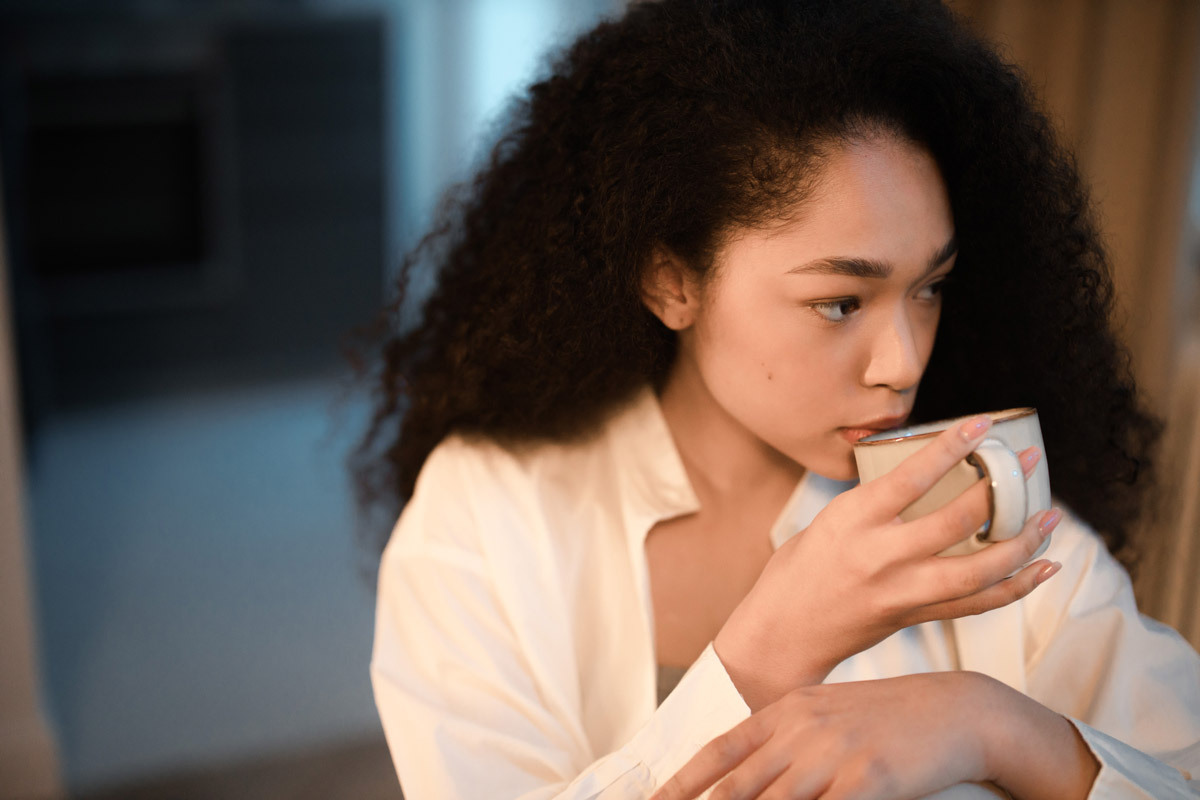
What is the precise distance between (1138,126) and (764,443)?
39.4 inches

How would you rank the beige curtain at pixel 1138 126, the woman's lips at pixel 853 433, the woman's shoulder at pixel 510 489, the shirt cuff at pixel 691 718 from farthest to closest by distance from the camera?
1. the beige curtain at pixel 1138 126
2. the woman's shoulder at pixel 510 489
3. the woman's lips at pixel 853 433
4. the shirt cuff at pixel 691 718

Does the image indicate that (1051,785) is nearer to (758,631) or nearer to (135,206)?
(758,631)

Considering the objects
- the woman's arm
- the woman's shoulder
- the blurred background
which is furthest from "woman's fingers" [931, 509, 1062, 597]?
the blurred background

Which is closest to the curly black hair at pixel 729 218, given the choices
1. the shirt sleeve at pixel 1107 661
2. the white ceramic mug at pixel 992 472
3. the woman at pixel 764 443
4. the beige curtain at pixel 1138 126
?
the woman at pixel 764 443

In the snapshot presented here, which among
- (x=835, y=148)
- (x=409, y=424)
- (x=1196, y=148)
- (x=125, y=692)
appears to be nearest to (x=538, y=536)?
(x=409, y=424)

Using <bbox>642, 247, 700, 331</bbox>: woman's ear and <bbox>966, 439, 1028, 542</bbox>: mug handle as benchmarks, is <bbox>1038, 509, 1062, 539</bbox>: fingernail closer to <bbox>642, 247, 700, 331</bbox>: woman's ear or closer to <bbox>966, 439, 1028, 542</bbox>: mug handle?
<bbox>966, 439, 1028, 542</bbox>: mug handle

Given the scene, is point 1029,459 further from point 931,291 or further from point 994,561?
point 931,291

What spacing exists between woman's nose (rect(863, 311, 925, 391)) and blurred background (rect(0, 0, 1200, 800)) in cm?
63

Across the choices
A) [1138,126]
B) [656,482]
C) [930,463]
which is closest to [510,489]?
[656,482]

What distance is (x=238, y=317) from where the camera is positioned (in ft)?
13.5

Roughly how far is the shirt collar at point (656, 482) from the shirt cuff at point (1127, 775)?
1.05 feet

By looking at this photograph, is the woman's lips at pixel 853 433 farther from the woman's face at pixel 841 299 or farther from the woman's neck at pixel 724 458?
the woman's neck at pixel 724 458

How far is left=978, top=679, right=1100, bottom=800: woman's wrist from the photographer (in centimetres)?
76

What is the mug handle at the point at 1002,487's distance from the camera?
682 millimetres
